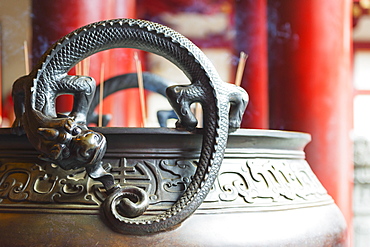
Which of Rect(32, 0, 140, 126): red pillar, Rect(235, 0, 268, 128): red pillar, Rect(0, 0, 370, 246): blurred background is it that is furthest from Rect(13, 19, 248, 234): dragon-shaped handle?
Rect(235, 0, 268, 128): red pillar

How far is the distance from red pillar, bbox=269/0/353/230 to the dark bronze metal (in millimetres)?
1390

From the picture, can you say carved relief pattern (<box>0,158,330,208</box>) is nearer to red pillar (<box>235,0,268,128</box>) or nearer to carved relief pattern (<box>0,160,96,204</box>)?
carved relief pattern (<box>0,160,96,204</box>)

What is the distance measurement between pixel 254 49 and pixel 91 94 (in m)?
2.98

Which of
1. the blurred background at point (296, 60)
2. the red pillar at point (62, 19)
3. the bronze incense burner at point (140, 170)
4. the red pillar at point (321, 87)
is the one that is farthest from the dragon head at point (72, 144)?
the red pillar at point (321, 87)

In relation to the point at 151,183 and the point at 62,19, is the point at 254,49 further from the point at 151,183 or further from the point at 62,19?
the point at 151,183

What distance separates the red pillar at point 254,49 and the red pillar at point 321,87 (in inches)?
43.7

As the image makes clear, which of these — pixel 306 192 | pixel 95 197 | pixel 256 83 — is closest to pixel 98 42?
pixel 95 197

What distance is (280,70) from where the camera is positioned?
8.20ft

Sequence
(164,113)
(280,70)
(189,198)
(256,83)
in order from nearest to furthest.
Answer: (189,198)
(164,113)
(280,70)
(256,83)

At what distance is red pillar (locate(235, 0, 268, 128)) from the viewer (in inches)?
140

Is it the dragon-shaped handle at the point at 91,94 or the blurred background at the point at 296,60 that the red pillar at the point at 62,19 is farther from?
the dragon-shaped handle at the point at 91,94

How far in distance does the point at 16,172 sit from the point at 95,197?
0.18 meters

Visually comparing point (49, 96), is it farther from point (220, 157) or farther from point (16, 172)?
point (220, 157)

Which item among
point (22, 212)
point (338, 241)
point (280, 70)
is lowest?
point (338, 241)
